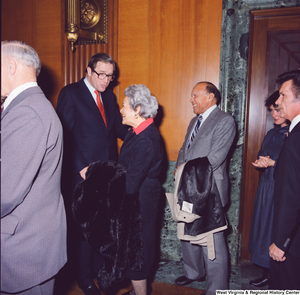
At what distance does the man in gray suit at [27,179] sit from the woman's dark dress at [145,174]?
0.61 metres

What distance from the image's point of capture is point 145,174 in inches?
75.0

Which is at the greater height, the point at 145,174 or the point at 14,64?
the point at 14,64

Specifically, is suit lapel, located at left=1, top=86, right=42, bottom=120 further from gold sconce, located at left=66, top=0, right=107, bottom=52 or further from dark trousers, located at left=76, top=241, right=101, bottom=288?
gold sconce, located at left=66, top=0, right=107, bottom=52

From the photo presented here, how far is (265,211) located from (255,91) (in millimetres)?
1281

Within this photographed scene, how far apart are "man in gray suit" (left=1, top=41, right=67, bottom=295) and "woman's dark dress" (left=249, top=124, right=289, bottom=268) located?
75.8 inches

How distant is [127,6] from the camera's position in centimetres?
305

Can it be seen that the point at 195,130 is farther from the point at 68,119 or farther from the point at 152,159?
the point at 68,119

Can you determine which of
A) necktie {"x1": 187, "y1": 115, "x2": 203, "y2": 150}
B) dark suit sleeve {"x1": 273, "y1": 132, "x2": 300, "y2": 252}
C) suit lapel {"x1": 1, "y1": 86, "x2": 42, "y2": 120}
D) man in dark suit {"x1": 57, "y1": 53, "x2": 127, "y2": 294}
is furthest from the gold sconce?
dark suit sleeve {"x1": 273, "y1": 132, "x2": 300, "y2": 252}

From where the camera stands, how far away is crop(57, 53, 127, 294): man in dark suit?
238 cm

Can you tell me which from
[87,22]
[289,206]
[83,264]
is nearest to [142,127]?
[289,206]

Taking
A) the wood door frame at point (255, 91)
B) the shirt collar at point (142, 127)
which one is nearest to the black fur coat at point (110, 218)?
the shirt collar at point (142, 127)

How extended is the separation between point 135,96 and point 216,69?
4.22ft

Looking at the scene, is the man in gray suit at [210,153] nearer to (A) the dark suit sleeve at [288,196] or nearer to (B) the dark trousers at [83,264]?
(A) the dark suit sleeve at [288,196]

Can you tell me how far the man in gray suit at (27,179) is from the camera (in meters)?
1.15
